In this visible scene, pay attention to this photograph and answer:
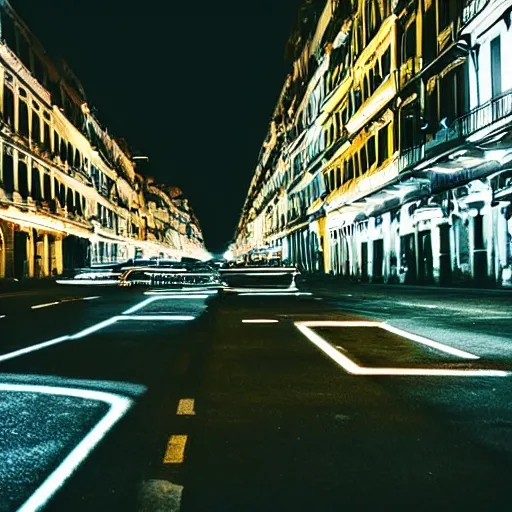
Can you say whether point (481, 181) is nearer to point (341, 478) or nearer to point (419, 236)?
point (419, 236)

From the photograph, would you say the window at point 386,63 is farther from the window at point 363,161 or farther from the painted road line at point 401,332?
the painted road line at point 401,332

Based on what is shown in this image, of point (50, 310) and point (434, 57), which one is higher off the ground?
point (434, 57)

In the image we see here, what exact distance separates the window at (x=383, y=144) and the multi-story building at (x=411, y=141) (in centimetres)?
11

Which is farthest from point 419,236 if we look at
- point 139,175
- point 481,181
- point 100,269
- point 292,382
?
point 139,175

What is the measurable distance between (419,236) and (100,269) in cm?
1510

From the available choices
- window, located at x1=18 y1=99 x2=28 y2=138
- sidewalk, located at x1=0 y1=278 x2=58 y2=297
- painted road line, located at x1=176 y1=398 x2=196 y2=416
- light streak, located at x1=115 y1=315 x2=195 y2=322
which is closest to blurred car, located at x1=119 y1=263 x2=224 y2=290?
sidewalk, located at x1=0 y1=278 x2=58 y2=297

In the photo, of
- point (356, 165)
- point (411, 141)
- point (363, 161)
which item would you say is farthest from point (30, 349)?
point (356, 165)

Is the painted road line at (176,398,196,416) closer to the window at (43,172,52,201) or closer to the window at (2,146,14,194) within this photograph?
the window at (2,146,14,194)

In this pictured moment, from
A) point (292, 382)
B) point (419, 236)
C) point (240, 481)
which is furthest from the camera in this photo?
point (419, 236)

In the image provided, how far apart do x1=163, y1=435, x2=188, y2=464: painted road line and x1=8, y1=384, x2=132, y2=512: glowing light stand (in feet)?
1.63

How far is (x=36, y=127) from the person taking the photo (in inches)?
1661

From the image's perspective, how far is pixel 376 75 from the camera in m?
33.4

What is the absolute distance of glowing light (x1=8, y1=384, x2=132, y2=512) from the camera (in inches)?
135

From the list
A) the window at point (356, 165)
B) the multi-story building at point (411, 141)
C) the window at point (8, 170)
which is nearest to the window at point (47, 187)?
the window at point (8, 170)
